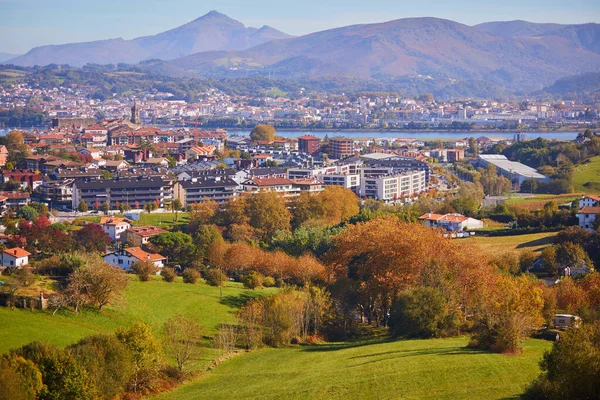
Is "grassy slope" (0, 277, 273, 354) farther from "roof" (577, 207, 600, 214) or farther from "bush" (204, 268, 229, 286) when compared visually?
"roof" (577, 207, 600, 214)

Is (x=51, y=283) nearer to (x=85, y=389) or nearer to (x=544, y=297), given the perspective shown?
(x=85, y=389)

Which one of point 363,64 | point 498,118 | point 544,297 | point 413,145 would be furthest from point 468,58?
point 544,297

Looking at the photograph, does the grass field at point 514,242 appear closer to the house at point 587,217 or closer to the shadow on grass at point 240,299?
the house at point 587,217

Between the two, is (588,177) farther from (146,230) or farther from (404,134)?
(404,134)

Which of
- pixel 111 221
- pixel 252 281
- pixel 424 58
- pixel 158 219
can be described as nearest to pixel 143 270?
pixel 252 281

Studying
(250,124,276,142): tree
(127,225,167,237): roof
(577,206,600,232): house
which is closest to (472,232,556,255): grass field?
(577,206,600,232): house
